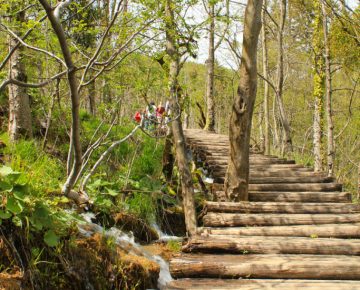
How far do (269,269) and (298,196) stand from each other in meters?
2.71

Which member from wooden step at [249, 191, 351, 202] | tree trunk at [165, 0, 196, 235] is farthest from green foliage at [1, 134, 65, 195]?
wooden step at [249, 191, 351, 202]

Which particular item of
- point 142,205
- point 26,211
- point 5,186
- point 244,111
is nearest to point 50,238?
point 26,211

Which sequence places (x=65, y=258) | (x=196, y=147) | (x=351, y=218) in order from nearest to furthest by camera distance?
(x=65, y=258) < (x=351, y=218) < (x=196, y=147)

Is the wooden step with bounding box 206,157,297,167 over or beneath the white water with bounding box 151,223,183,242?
over

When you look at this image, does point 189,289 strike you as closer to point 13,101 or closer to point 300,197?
point 300,197

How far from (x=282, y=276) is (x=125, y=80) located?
491 cm

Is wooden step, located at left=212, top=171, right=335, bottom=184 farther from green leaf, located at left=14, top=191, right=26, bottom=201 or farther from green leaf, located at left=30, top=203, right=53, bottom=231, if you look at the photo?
green leaf, located at left=14, top=191, right=26, bottom=201

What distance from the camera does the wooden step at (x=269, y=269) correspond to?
159 inches

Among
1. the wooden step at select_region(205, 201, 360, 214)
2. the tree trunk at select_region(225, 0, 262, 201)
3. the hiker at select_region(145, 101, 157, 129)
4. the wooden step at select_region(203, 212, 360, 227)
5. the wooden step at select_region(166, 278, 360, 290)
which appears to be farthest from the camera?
the hiker at select_region(145, 101, 157, 129)

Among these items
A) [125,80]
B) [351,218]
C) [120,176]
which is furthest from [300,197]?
[125,80]

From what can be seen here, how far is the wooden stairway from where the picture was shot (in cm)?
402

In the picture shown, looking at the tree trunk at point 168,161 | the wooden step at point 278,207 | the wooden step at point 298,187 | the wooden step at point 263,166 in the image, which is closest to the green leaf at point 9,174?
the wooden step at point 278,207

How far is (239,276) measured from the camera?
160 inches

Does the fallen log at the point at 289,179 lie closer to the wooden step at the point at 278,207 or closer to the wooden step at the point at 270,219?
the wooden step at the point at 278,207
